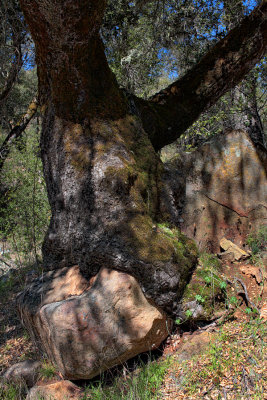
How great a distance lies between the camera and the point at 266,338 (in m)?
2.91

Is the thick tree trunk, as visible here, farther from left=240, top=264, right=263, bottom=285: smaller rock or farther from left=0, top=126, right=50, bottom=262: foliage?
left=0, top=126, right=50, bottom=262: foliage

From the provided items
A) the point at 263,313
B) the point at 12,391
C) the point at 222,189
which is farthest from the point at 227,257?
the point at 12,391

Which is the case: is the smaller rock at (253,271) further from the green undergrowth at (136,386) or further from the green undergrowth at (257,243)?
the green undergrowth at (136,386)

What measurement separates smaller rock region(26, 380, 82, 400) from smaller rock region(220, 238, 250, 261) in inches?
96.9

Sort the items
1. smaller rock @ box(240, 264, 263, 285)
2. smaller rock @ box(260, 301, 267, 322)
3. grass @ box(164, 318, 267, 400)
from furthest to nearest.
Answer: smaller rock @ box(240, 264, 263, 285) < smaller rock @ box(260, 301, 267, 322) < grass @ box(164, 318, 267, 400)

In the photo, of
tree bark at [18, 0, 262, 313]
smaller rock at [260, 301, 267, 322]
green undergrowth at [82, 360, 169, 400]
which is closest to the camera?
green undergrowth at [82, 360, 169, 400]

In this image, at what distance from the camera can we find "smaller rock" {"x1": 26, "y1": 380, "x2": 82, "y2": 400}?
10.0 feet

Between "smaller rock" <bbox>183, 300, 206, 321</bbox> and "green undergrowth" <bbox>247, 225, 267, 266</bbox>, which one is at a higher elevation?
"green undergrowth" <bbox>247, 225, 267, 266</bbox>

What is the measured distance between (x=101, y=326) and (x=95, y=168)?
1.75 metres

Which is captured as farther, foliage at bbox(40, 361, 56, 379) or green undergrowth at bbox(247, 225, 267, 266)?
green undergrowth at bbox(247, 225, 267, 266)

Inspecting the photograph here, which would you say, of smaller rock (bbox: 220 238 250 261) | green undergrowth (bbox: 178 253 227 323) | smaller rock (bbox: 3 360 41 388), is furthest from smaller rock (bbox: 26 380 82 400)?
smaller rock (bbox: 220 238 250 261)

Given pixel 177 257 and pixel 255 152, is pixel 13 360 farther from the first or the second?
pixel 255 152

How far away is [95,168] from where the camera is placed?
3.79m

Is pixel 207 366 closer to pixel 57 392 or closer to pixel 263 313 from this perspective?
A: pixel 263 313
